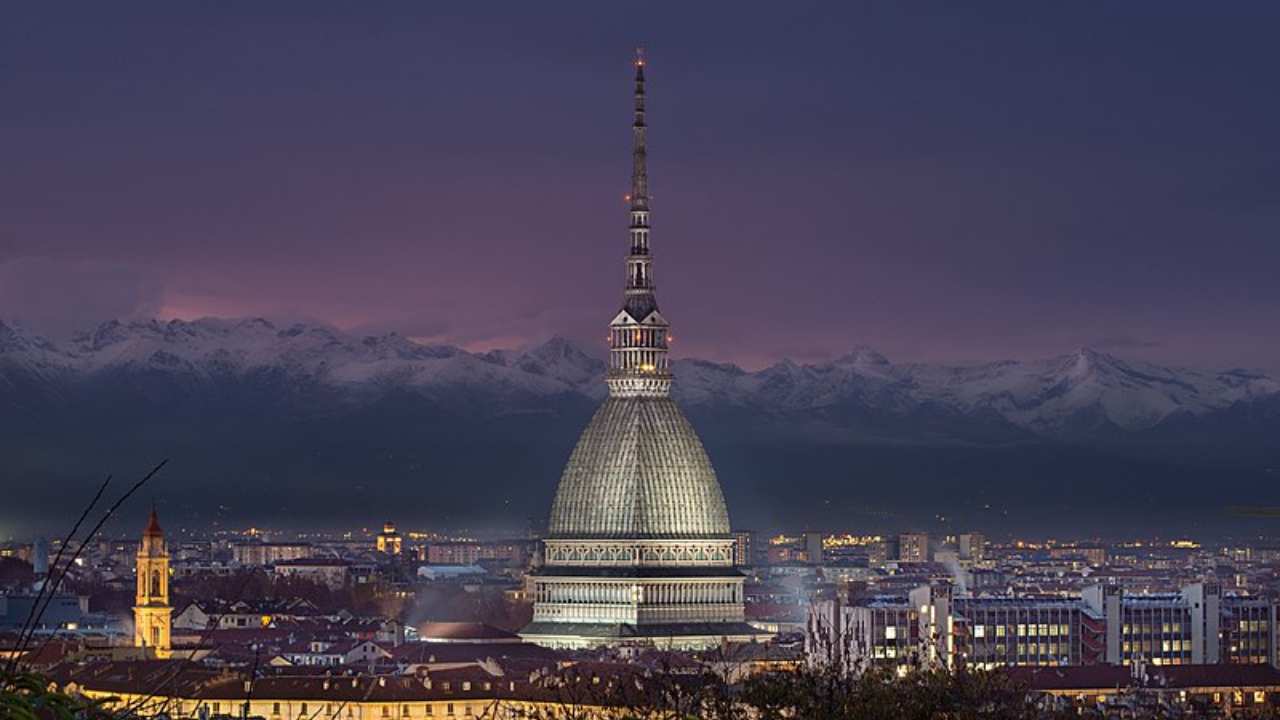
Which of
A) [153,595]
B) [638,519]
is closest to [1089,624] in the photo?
[638,519]

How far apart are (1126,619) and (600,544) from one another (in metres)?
21.2

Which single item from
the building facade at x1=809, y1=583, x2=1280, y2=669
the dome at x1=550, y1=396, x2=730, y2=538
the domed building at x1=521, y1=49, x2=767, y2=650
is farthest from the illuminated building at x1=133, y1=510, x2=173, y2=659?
the building facade at x1=809, y1=583, x2=1280, y2=669

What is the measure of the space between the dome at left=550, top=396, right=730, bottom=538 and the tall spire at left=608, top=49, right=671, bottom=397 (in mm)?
569

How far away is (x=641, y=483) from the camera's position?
11244 centimetres

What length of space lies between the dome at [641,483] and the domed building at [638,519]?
3cm

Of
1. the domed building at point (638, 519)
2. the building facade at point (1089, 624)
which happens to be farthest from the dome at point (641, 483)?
the building facade at point (1089, 624)

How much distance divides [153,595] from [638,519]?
17578 mm

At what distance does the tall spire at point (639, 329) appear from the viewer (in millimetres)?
114438

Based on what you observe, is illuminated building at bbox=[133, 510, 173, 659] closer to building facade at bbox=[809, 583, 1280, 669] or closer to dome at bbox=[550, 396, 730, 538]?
dome at bbox=[550, 396, 730, 538]

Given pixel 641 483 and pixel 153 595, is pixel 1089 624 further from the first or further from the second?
pixel 153 595

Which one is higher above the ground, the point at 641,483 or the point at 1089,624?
the point at 641,483

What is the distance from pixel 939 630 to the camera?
108 meters

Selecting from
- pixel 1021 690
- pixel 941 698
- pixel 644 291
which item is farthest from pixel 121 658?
pixel 941 698

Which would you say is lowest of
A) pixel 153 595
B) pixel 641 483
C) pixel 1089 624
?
pixel 1089 624
